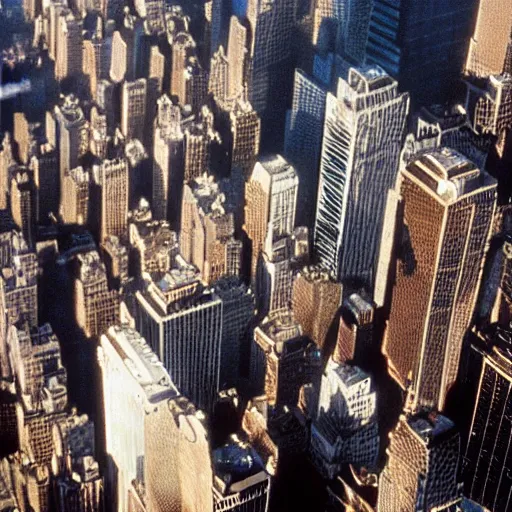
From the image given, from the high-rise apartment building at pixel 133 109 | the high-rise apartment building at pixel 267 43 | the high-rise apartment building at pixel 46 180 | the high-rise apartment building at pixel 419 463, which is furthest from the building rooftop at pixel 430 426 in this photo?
the high-rise apartment building at pixel 133 109

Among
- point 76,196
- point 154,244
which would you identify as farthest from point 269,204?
point 76,196

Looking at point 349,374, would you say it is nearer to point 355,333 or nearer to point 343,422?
point 343,422

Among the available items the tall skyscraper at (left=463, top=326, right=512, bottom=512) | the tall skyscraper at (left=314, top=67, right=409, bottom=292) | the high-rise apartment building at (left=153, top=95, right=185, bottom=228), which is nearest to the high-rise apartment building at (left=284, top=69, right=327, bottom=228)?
the tall skyscraper at (left=314, top=67, right=409, bottom=292)

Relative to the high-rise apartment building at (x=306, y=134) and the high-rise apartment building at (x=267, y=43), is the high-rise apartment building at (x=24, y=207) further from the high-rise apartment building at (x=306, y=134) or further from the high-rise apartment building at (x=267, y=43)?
the high-rise apartment building at (x=267, y=43)

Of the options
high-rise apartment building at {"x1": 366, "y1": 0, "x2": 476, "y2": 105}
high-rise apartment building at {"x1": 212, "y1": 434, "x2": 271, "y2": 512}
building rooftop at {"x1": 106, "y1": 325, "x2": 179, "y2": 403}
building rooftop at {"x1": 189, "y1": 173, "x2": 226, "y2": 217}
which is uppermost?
high-rise apartment building at {"x1": 366, "y1": 0, "x2": 476, "y2": 105}

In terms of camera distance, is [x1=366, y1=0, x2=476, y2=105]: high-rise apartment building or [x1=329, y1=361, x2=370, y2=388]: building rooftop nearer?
[x1=329, y1=361, x2=370, y2=388]: building rooftop

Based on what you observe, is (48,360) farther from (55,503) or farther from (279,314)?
(279,314)

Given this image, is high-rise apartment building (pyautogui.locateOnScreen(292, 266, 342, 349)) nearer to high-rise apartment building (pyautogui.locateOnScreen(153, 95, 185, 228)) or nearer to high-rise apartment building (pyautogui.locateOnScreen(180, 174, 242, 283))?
high-rise apartment building (pyautogui.locateOnScreen(180, 174, 242, 283))
